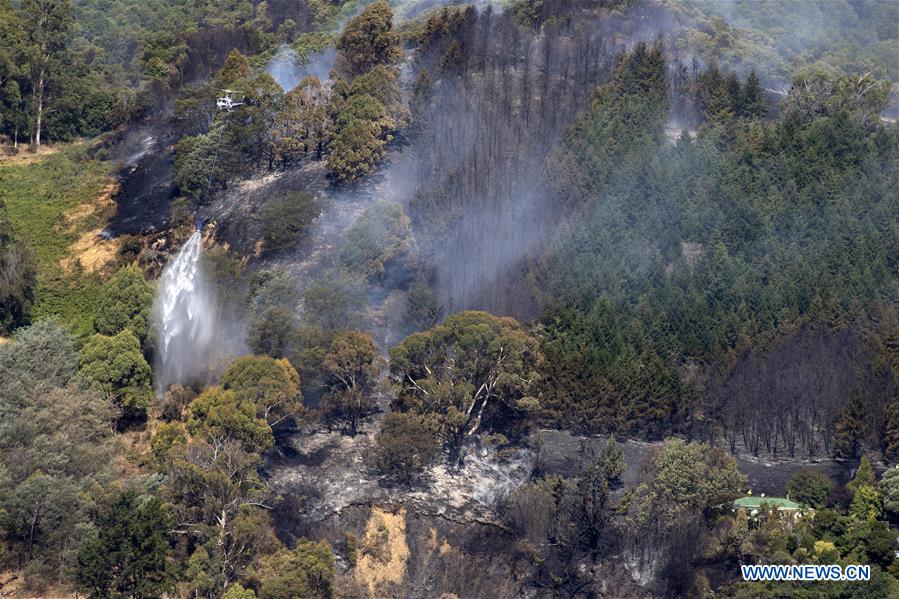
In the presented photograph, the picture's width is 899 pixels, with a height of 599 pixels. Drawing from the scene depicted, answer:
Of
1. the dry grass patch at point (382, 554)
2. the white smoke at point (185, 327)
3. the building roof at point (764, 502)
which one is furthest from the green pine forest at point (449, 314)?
the building roof at point (764, 502)

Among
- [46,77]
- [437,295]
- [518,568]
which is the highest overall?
[46,77]

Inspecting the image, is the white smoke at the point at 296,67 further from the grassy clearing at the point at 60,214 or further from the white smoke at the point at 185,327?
the white smoke at the point at 185,327

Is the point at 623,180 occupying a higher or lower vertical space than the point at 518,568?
higher

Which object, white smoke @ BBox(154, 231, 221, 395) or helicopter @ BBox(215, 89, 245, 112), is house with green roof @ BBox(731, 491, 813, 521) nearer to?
white smoke @ BBox(154, 231, 221, 395)

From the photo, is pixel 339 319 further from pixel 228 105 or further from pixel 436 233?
pixel 228 105

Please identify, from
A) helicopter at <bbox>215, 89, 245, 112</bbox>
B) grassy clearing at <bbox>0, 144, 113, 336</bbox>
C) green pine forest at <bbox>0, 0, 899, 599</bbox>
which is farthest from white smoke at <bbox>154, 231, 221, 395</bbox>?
helicopter at <bbox>215, 89, 245, 112</bbox>

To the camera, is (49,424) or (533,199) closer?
(49,424)

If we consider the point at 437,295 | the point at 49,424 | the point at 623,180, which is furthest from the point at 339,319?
the point at 623,180
